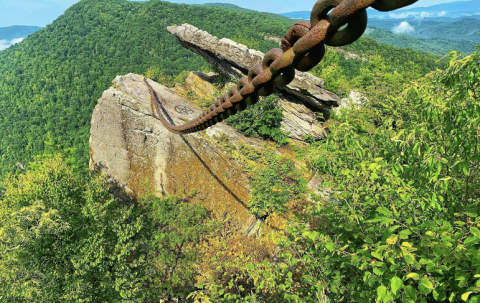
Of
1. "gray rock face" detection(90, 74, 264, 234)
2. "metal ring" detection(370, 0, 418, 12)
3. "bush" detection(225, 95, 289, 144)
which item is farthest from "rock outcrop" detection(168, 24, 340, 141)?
"metal ring" detection(370, 0, 418, 12)

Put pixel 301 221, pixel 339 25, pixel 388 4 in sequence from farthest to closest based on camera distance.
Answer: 1. pixel 301 221
2. pixel 339 25
3. pixel 388 4

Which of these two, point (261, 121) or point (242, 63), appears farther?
point (242, 63)

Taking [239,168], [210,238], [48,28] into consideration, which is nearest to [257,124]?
[239,168]

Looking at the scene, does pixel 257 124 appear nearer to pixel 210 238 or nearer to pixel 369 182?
pixel 210 238

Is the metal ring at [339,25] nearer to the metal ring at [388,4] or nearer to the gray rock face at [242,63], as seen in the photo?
the metal ring at [388,4]

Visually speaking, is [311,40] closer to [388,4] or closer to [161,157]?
[388,4]

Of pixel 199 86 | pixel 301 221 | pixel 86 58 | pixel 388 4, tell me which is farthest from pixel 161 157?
pixel 86 58
